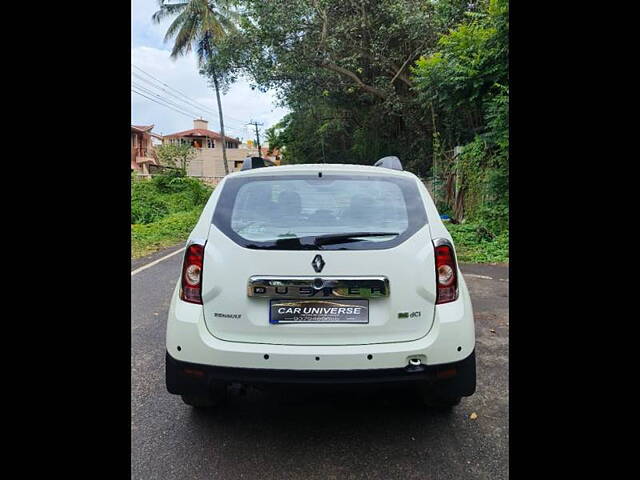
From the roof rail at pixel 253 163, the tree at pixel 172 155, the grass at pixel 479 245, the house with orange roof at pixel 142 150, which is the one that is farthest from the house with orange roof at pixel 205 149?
the roof rail at pixel 253 163

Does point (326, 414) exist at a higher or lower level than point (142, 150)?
lower

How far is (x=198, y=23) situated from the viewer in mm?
25547

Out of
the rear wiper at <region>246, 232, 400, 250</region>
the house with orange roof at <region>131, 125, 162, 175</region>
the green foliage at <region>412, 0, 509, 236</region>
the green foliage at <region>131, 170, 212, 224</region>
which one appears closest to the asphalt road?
the rear wiper at <region>246, 232, 400, 250</region>

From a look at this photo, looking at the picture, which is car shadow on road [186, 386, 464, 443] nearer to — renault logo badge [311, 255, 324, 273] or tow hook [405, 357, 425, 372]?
tow hook [405, 357, 425, 372]

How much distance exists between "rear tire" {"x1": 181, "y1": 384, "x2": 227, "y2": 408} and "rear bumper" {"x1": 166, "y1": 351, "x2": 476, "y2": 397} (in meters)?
0.10

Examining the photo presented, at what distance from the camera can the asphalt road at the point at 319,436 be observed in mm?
2074

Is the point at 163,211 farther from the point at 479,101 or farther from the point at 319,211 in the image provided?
the point at 319,211

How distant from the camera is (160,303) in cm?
512

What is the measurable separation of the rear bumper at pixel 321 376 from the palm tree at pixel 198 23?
2393cm

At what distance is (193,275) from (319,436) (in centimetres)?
116

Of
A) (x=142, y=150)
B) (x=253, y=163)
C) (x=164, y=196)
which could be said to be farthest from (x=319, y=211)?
(x=142, y=150)
